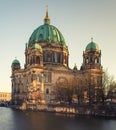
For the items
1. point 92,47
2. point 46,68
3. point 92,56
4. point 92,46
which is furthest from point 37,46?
point 92,56

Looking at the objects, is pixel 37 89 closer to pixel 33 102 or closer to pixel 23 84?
pixel 33 102

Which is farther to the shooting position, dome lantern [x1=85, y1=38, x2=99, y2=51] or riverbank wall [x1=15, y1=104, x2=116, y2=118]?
dome lantern [x1=85, y1=38, x2=99, y2=51]

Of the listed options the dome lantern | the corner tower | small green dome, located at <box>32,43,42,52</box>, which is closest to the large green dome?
small green dome, located at <box>32,43,42,52</box>

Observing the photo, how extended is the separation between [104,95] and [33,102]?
119 feet

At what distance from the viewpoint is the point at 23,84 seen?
123375 mm

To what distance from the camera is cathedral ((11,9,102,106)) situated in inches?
4464

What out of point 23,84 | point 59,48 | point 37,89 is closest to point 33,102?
point 37,89

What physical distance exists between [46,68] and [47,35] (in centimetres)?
1806

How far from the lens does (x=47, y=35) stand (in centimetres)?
12938

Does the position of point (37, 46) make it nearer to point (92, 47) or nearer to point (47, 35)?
point (47, 35)

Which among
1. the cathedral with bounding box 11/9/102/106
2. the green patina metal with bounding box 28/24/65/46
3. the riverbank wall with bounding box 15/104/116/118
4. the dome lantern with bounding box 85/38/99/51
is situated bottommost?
the riverbank wall with bounding box 15/104/116/118

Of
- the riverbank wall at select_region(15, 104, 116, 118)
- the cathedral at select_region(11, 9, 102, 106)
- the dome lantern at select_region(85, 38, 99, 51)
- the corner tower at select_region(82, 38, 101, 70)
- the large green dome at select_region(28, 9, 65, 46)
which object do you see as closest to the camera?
the riverbank wall at select_region(15, 104, 116, 118)

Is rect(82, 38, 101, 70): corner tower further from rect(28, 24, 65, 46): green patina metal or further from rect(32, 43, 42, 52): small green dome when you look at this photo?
rect(32, 43, 42, 52): small green dome

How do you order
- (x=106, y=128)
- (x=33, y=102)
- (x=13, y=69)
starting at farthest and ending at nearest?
1. (x=13, y=69)
2. (x=33, y=102)
3. (x=106, y=128)
